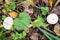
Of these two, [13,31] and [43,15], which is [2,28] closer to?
[13,31]

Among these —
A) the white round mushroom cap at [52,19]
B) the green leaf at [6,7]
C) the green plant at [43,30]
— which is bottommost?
the green plant at [43,30]

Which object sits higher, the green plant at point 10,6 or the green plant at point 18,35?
the green plant at point 10,6

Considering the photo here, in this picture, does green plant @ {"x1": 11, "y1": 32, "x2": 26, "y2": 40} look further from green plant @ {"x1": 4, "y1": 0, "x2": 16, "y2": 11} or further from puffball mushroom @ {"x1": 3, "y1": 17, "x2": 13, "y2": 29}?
green plant @ {"x1": 4, "y1": 0, "x2": 16, "y2": 11}


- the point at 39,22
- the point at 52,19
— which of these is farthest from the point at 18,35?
the point at 52,19

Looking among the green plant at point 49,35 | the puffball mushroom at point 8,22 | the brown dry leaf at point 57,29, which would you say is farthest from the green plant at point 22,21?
the brown dry leaf at point 57,29

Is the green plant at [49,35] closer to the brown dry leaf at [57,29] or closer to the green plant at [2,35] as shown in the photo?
the brown dry leaf at [57,29]

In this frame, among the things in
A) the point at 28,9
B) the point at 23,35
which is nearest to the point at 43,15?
the point at 28,9

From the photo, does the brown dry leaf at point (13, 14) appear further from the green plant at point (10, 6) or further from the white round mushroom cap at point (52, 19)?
the white round mushroom cap at point (52, 19)

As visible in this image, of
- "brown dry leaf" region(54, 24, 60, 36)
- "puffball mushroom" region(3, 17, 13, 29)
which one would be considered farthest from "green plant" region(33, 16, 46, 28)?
"puffball mushroom" region(3, 17, 13, 29)
